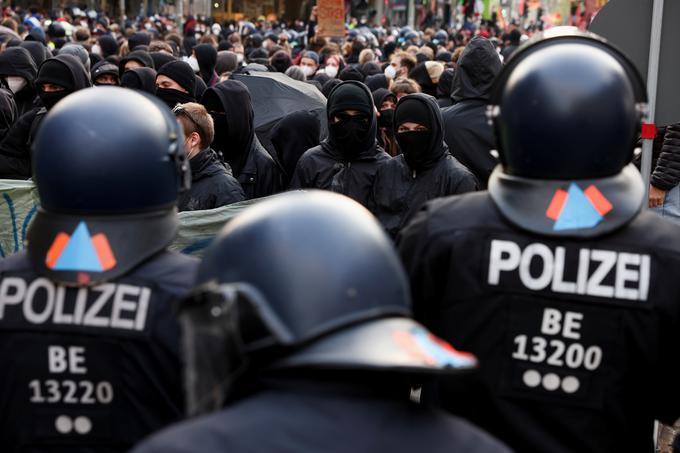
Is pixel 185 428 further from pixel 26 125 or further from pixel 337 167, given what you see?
pixel 26 125

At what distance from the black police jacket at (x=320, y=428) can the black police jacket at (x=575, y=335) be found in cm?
97

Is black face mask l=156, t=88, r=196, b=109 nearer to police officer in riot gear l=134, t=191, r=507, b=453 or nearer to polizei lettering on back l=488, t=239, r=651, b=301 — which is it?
polizei lettering on back l=488, t=239, r=651, b=301

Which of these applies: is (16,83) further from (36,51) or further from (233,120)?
(233,120)

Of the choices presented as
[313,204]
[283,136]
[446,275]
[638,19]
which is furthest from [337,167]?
[313,204]

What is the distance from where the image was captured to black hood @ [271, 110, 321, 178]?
24.0 feet

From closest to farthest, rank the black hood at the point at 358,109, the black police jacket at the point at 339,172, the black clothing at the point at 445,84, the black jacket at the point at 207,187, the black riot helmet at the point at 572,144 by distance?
the black riot helmet at the point at 572,144
the black jacket at the point at 207,187
the black police jacket at the point at 339,172
the black hood at the point at 358,109
the black clothing at the point at 445,84

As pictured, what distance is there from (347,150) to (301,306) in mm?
4622

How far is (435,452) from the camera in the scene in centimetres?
162

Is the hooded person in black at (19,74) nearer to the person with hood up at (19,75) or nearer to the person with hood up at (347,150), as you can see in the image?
the person with hood up at (19,75)

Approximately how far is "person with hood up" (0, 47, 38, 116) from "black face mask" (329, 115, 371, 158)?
343 cm

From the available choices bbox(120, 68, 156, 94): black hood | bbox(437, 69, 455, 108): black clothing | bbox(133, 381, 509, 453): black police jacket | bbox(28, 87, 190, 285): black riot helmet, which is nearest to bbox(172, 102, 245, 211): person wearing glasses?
bbox(28, 87, 190, 285): black riot helmet

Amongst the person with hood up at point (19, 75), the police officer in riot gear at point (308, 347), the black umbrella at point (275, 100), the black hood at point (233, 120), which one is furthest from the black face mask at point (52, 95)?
the police officer in riot gear at point (308, 347)

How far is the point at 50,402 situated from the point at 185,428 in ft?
3.42

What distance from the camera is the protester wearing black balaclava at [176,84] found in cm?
730
